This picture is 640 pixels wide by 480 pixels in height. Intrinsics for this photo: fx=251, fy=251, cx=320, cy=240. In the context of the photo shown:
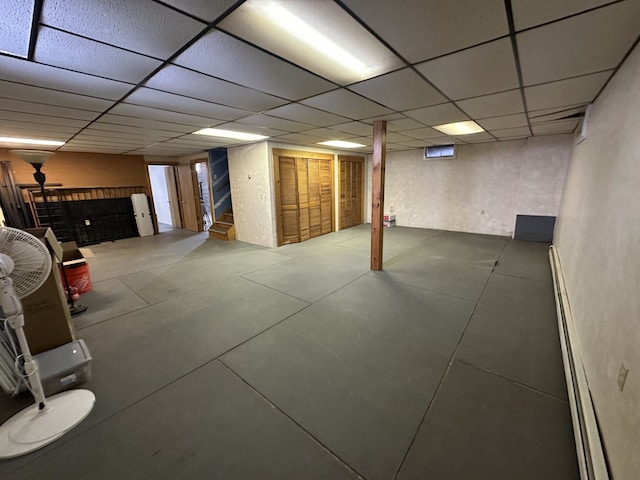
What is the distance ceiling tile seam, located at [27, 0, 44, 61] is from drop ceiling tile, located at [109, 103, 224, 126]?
3.90ft

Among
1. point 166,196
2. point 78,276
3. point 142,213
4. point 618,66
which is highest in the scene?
point 618,66

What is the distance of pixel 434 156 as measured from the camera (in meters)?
7.00

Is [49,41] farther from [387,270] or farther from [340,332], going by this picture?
[387,270]

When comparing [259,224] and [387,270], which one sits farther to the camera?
[259,224]

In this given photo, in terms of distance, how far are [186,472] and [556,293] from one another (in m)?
4.15

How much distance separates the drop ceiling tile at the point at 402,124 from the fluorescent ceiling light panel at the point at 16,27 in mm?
3691

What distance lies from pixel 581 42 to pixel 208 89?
114 inches

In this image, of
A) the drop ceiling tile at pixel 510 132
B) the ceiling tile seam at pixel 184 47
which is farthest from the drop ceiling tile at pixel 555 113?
the ceiling tile seam at pixel 184 47

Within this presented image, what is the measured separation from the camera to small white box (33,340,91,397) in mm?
1849

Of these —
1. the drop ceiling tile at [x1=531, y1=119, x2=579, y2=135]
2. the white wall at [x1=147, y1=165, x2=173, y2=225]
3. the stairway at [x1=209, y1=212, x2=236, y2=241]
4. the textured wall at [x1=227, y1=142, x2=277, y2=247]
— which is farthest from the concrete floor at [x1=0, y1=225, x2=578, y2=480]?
the white wall at [x1=147, y1=165, x2=173, y2=225]

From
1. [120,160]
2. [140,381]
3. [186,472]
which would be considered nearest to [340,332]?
[186,472]

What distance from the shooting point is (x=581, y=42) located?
168 centimetres

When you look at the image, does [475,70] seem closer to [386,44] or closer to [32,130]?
[386,44]

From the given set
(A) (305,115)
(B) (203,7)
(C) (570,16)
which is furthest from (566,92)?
(B) (203,7)
